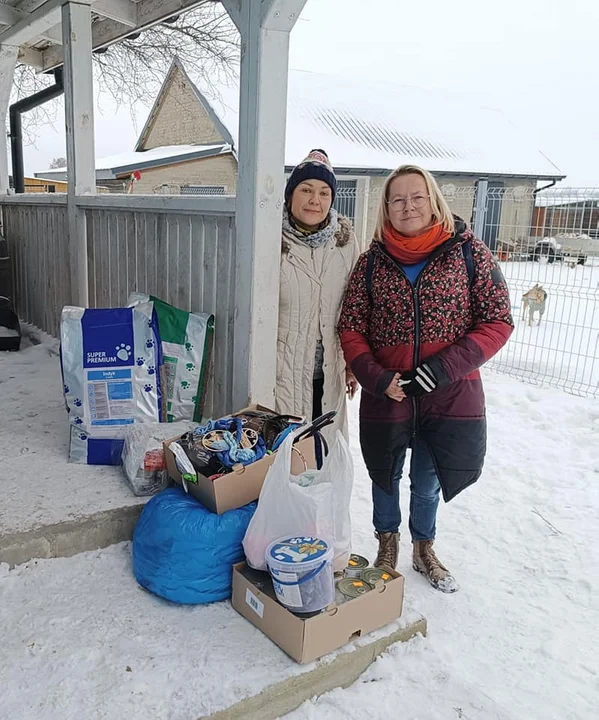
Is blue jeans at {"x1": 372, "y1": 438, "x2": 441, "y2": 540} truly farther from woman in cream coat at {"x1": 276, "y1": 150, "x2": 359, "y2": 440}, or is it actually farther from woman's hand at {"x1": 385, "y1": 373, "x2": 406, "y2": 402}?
woman in cream coat at {"x1": 276, "y1": 150, "x2": 359, "y2": 440}

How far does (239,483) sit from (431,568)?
2.88ft

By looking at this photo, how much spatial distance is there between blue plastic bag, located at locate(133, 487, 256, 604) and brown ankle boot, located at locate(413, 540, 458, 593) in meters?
0.78

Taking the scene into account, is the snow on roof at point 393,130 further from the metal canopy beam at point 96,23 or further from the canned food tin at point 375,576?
the canned food tin at point 375,576

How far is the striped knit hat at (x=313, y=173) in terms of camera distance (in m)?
2.56

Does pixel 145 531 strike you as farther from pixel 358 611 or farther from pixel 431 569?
pixel 431 569

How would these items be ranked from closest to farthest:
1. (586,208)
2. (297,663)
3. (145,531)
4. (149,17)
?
(297,663), (145,531), (149,17), (586,208)

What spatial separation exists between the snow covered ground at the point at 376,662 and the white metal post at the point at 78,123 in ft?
5.46

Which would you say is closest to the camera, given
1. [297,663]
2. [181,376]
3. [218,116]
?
[297,663]

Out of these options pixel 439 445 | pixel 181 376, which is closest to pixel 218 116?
pixel 181 376

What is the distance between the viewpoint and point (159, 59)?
9.95 meters

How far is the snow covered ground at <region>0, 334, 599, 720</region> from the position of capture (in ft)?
5.74

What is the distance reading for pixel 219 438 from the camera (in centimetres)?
234

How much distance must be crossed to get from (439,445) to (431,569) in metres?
0.54

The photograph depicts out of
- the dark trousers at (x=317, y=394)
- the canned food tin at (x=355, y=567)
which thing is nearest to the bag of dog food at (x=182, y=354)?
the dark trousers at (x=317, y=394)
